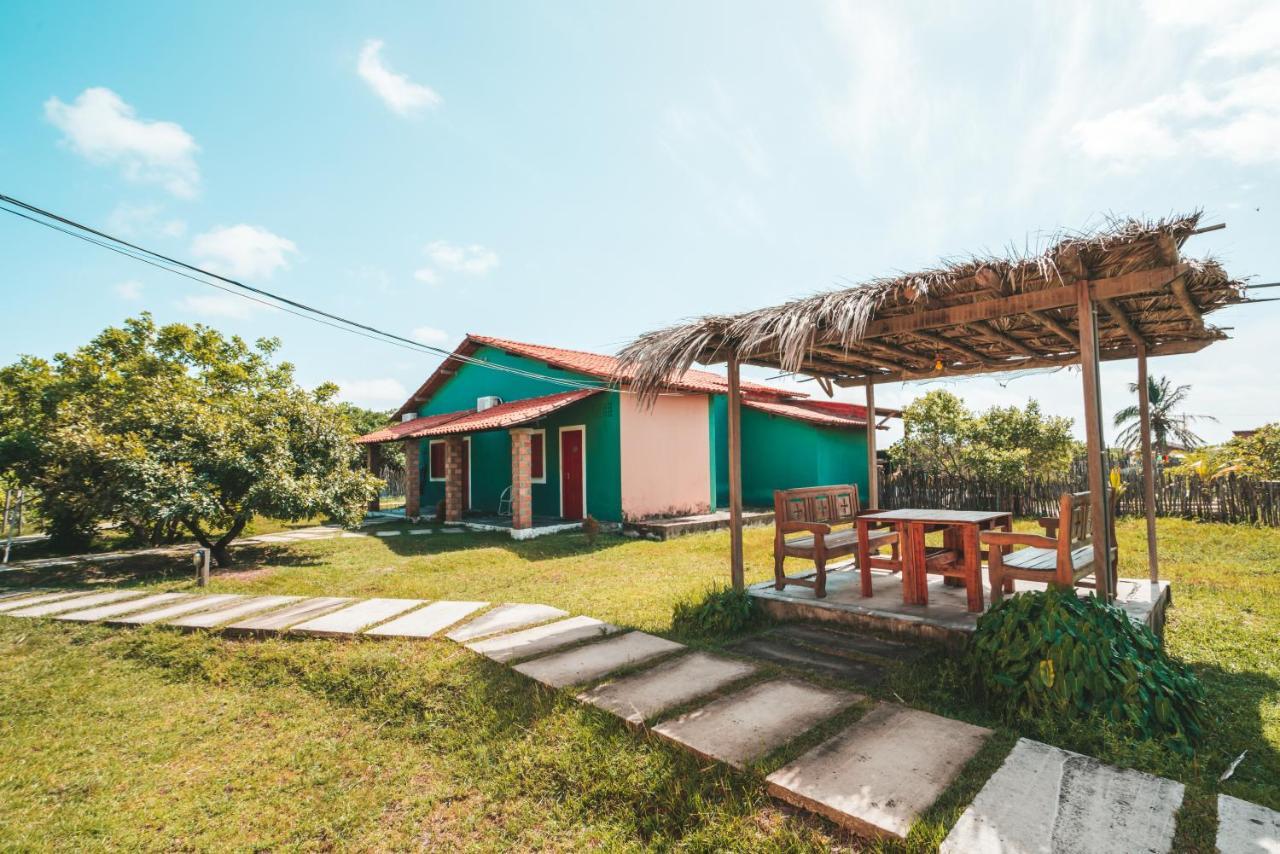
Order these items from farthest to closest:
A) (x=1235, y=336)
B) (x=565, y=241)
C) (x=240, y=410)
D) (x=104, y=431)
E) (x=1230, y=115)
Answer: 1. (x=565, y=241)
2. (x=240, y=410)
3. (x=104, y=431)
4. (x=1230, y=115)
5. (x=1235, y=336)

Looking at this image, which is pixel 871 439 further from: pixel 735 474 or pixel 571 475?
pixel 571 475

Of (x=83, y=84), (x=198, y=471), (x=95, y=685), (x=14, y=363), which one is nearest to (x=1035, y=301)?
(x=95, y=685)

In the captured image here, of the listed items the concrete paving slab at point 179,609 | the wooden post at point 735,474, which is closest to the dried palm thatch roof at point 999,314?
the wooden post at point 735,474

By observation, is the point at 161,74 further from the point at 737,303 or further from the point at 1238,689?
the point at 1238,689

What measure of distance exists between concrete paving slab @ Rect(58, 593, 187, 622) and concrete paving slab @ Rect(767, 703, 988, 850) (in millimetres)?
7107

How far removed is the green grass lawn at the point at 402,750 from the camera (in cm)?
246

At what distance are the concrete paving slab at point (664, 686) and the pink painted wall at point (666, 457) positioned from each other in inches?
310

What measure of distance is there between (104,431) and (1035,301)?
1124 cm

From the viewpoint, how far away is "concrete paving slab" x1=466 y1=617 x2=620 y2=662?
4.27 meters

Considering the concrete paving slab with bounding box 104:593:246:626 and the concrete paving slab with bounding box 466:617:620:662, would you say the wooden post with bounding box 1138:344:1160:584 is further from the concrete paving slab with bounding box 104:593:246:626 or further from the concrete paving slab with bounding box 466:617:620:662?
the concrete paving slab with bounding box 104:593:246:626

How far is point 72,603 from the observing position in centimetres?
659

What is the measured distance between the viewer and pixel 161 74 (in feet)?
24.6

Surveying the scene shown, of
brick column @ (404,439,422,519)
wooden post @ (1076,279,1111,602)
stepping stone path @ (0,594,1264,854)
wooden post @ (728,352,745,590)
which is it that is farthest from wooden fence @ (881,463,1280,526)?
brick column @ (404,439,422,519)

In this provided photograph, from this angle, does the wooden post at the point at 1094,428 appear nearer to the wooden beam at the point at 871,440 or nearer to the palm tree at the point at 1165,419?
the wooden beam at the point at 871,440
